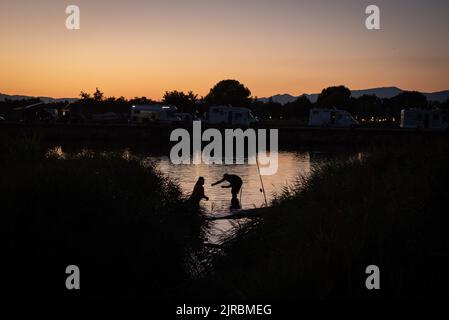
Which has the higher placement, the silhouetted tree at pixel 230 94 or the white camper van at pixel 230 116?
the silhouetted tree at pixel 230 94

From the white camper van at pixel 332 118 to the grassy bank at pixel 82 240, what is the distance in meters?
68.0

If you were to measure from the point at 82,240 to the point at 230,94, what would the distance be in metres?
150

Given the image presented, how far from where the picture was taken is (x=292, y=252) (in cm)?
779

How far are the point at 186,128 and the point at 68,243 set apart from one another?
2590 inches

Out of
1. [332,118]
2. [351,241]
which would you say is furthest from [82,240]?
[332,118]

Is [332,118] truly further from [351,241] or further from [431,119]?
[351,241]

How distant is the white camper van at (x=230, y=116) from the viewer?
75.2 m

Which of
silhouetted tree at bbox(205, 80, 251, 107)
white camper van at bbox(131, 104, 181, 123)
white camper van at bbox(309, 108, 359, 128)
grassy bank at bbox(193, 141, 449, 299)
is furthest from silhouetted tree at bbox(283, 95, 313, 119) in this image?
grassy bank at bbox(193, 141, 449, 299)

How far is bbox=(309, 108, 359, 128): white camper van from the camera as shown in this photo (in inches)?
3004

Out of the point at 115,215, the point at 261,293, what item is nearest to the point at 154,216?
the point at 115,215

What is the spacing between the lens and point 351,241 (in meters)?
6.83

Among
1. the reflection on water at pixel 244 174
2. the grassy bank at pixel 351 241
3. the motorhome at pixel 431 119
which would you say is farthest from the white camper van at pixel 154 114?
the grassy bank at pixel 351 241

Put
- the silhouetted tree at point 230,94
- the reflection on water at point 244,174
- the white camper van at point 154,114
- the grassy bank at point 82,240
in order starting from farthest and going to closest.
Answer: the silhouetted tree at point 230,94 → the white camper van at point 154,114 → the reflection on water at point 244,174 → the grassy bank at point 82,240

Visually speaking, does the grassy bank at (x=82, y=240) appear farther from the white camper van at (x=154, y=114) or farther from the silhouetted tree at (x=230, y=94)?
the silhouetted tree at (x=230, y=94)
